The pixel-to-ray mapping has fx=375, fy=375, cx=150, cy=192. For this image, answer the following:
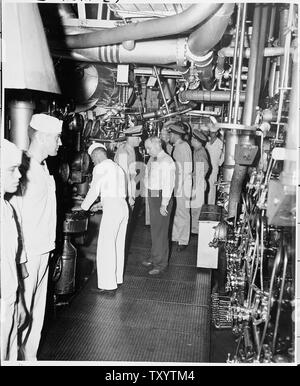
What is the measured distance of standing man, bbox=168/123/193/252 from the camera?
22.7 feet

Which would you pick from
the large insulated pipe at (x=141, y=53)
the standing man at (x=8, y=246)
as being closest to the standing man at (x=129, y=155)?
the large insulated pipe at (x=141, y=53)

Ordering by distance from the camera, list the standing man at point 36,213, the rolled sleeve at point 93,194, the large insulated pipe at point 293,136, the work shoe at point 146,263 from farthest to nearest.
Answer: the work shoe at point 146,263 < the rolled sleeve at point 93,194 < the standing man at point 36,213 < the large insulated pipe at point 293,136

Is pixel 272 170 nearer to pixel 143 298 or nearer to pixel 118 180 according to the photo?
pixel 118 180

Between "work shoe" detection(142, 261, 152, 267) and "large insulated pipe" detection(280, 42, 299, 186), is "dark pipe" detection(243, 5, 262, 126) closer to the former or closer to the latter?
"large insulated pipe" detection(280, 42, 299, 186)

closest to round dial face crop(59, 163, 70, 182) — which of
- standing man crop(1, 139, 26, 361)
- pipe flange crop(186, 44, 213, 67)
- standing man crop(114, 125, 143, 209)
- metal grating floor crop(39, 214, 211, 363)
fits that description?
metal grating floor crop(39, 214, 211, 363)

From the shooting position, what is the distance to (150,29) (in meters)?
3.38

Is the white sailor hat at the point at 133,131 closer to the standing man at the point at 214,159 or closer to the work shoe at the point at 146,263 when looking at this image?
the standing man at the point at 214,159

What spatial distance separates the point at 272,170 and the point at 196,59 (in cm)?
173

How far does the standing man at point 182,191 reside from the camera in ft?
22.7

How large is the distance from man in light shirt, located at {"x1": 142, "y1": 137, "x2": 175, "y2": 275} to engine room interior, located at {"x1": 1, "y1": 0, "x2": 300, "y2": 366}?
0.03 metres

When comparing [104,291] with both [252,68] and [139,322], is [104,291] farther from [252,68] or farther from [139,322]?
[252,68]

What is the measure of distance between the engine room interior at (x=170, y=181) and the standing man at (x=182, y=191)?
0.14ft

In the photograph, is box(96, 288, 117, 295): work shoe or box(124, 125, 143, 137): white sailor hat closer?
box(96, 288, 117, 295): work shoe
